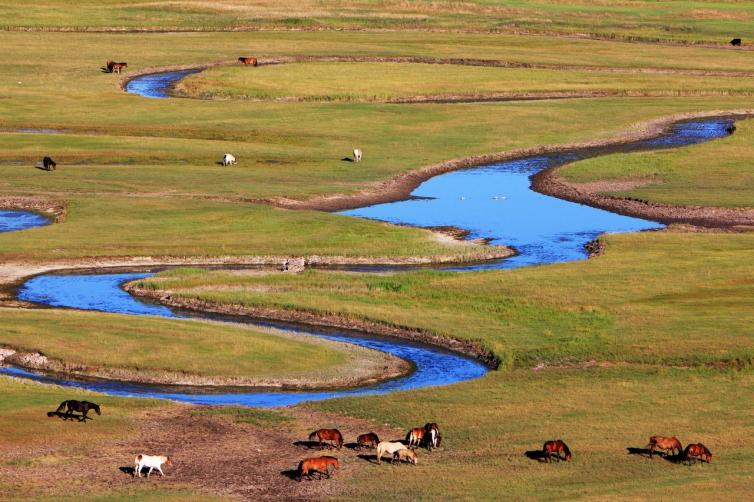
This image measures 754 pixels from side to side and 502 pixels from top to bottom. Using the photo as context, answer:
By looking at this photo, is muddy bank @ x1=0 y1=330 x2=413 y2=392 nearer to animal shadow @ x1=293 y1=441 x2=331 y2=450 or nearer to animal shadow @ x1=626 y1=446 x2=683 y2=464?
animal shadow @ x1=293 y1=441 x2=331 y2=450

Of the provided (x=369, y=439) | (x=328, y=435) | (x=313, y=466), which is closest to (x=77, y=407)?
(x=328, y=435)

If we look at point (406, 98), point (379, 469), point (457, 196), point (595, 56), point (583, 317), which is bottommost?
point (379, 469)

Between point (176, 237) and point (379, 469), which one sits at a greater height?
point (176, 237)

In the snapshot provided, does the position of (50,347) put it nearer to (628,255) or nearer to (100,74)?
(628,255)

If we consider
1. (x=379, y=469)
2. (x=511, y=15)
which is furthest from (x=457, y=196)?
(x=511, y=15)

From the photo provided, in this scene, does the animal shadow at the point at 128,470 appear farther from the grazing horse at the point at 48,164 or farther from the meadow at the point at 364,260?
the grazing horse at the point at 48,164

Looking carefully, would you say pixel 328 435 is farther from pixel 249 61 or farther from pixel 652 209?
pixel 249 61
